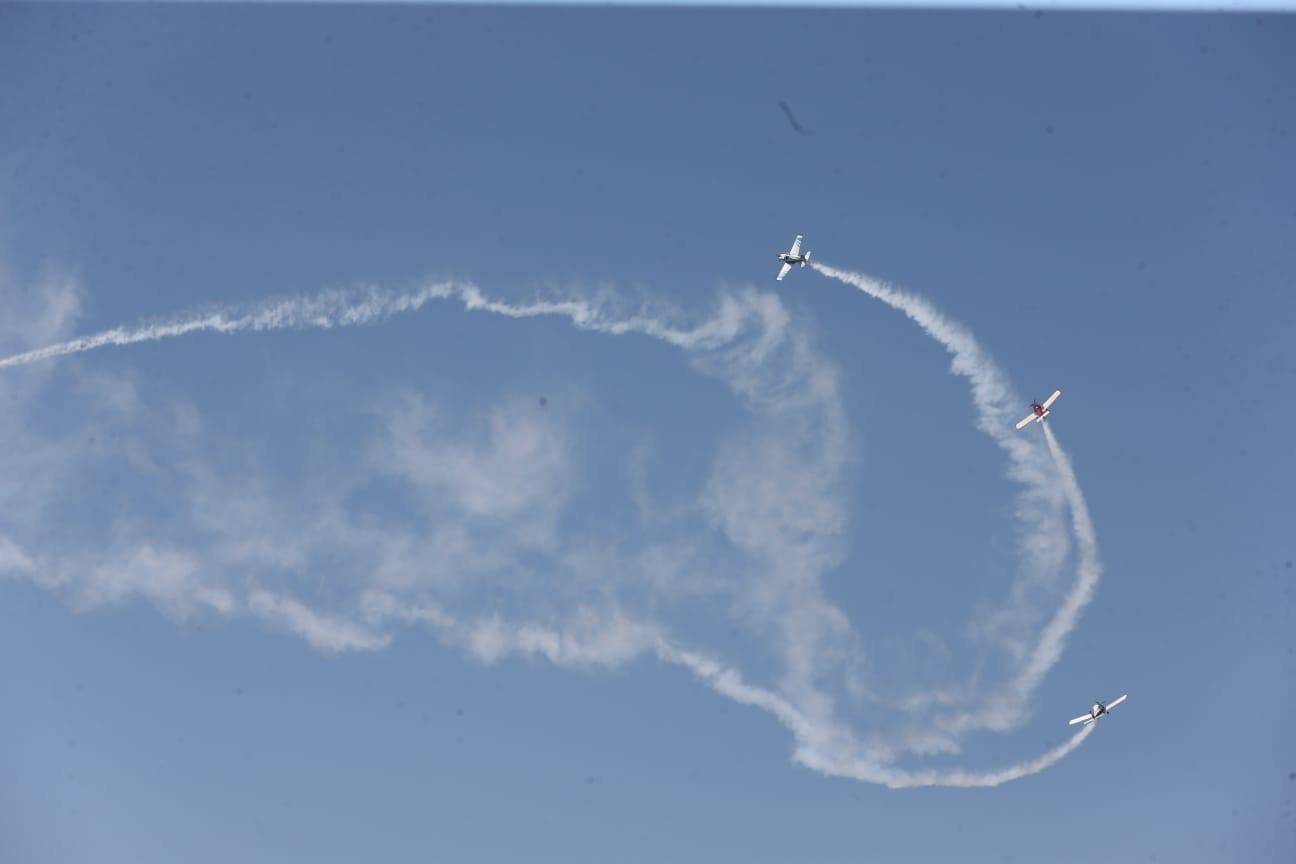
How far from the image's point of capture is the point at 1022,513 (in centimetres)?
1736

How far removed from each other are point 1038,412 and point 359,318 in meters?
12.5

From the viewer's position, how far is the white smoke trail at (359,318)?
1747cm

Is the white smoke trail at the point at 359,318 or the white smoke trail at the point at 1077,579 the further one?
the white smoke trail at the point at 359,318

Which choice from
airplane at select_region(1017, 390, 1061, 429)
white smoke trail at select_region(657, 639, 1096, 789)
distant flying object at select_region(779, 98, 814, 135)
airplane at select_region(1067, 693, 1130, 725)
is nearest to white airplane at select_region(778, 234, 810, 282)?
distant flying object at select_region(779, 98, 814, 135)

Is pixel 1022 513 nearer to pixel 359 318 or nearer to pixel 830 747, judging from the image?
pixel 830 747

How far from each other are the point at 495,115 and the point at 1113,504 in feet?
44.1

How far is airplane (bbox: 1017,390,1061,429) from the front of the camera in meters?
17.1

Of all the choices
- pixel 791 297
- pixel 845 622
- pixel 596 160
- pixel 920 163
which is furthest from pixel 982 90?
pixel 845 622

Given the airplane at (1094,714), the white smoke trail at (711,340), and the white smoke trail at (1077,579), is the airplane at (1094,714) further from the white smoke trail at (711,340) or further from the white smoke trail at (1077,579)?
the white smoke trail at (1077,579)

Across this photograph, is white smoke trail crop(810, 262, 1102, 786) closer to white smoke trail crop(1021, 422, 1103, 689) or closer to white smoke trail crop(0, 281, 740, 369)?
white smoke trail crop(1021, 422, 1103, 689)

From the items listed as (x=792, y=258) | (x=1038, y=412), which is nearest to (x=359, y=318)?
(x=792, y=258)

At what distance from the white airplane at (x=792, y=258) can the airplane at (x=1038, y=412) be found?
4888 millimetres

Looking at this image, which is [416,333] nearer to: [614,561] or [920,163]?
[614,561]

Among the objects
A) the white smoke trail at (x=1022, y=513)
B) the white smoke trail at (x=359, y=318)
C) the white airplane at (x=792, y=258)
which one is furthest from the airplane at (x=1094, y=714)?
the white airplane at (x=792, y=258)
